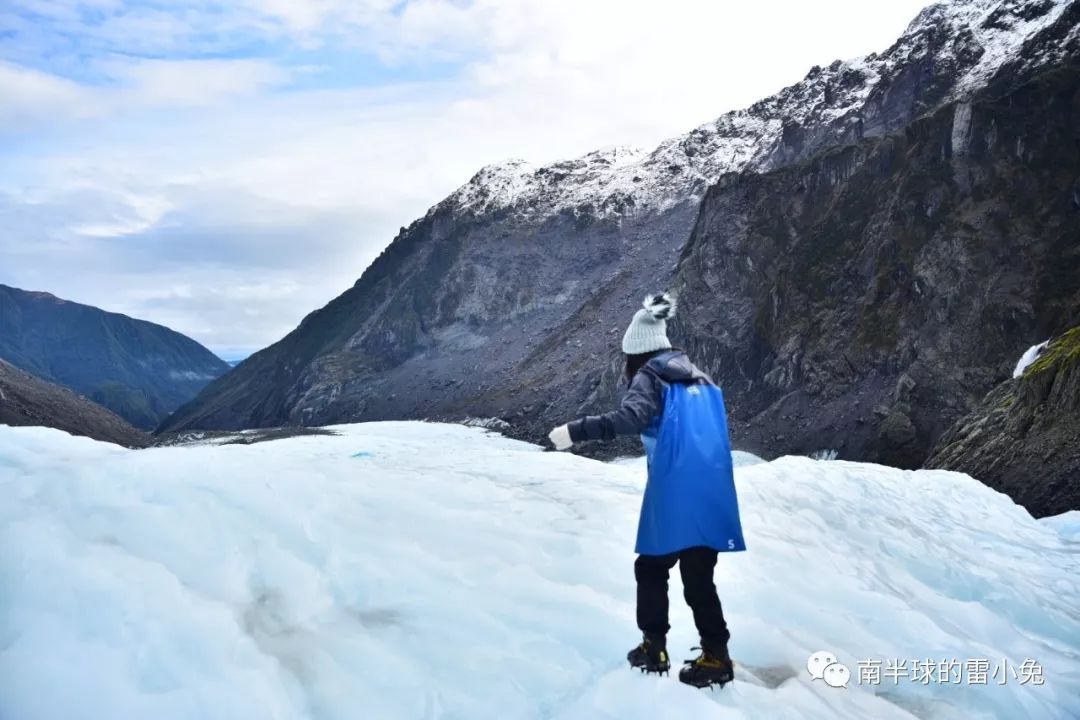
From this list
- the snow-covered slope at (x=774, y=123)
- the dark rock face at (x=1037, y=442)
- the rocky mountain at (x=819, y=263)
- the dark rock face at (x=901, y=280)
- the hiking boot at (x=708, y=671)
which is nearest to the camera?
the hiking boot at (x=708, y=671)

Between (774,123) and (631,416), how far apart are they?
10280cm

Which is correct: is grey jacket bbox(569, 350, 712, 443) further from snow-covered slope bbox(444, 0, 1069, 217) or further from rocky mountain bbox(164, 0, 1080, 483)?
snow-covered slope bbox(444, 0, 1069, 217)

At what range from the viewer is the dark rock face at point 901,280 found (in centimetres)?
3981

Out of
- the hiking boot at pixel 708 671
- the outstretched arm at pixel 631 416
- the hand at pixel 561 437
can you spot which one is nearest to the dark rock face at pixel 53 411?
the hand at pixel 561 437

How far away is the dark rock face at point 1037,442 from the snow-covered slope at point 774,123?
40.7 meters

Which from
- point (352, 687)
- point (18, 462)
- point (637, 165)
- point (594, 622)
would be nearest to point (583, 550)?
point (594, 622)

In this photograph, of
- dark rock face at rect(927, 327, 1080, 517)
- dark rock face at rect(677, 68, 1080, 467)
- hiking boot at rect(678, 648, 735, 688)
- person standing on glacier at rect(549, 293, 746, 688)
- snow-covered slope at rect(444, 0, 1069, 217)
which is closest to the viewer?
hiking boot at rect(678, 648, 735, 688)

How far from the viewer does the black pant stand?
3.99 m

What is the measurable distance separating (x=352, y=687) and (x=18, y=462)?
3.13 m

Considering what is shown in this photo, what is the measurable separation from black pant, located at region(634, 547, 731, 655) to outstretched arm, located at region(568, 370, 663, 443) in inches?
29.8

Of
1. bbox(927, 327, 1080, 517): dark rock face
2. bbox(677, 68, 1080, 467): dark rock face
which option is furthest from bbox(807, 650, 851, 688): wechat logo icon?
bbox(677, 68, 1080, 467): dark rock face

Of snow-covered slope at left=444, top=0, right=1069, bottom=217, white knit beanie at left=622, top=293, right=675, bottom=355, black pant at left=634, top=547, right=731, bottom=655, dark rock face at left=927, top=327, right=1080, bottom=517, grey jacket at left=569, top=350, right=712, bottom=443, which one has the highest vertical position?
snow-covered slope at left=444, top=0, right=1069, bottom=217

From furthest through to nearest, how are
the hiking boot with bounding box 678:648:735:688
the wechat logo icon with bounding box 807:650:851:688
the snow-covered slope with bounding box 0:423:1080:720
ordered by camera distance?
the wechat logo icon with bounding box 807:650:851:688 → the hiking boot with bounding box 678:648:735:688 → the snow-covered slope with bounding box 0:423:1080:720

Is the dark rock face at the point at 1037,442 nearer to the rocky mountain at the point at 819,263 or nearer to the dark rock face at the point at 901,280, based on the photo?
the dark rock face at the point at 901,280
